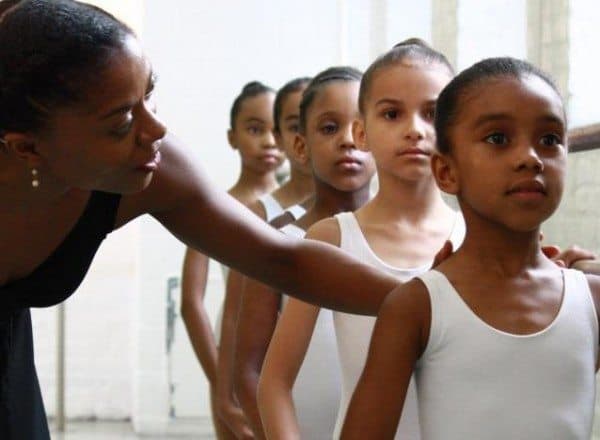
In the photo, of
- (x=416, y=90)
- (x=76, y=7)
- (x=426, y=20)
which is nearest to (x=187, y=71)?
(x=426, y=20)

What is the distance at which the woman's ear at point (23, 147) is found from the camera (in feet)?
6.13

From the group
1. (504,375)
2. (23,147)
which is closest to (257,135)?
(23,147)

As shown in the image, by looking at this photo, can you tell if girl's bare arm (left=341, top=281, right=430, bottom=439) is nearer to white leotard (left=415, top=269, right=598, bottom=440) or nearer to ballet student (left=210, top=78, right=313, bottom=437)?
white leotard (left=415, top=269, right=598, bottom=440)

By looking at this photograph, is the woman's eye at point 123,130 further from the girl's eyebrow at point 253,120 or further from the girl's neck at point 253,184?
the girl's eyebrow at point 253,120

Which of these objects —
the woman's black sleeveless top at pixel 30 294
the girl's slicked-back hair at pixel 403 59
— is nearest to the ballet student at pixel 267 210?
the girl's slicked-back hair at pixel 403 59

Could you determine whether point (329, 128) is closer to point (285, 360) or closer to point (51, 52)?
point (285, 360)

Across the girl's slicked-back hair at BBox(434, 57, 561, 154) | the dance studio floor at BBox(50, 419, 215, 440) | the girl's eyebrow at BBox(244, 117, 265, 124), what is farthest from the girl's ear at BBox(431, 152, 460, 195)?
the dance studio floor at BBox(50, 419, 215, 440)

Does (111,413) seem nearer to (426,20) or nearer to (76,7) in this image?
(426,20)

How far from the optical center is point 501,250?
181 cm

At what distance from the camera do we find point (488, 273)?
5.89ft

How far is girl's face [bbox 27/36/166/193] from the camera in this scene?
1812 mm

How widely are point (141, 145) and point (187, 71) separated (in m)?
5.29

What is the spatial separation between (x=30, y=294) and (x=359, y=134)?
107cm

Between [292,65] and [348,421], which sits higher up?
[348,421]
